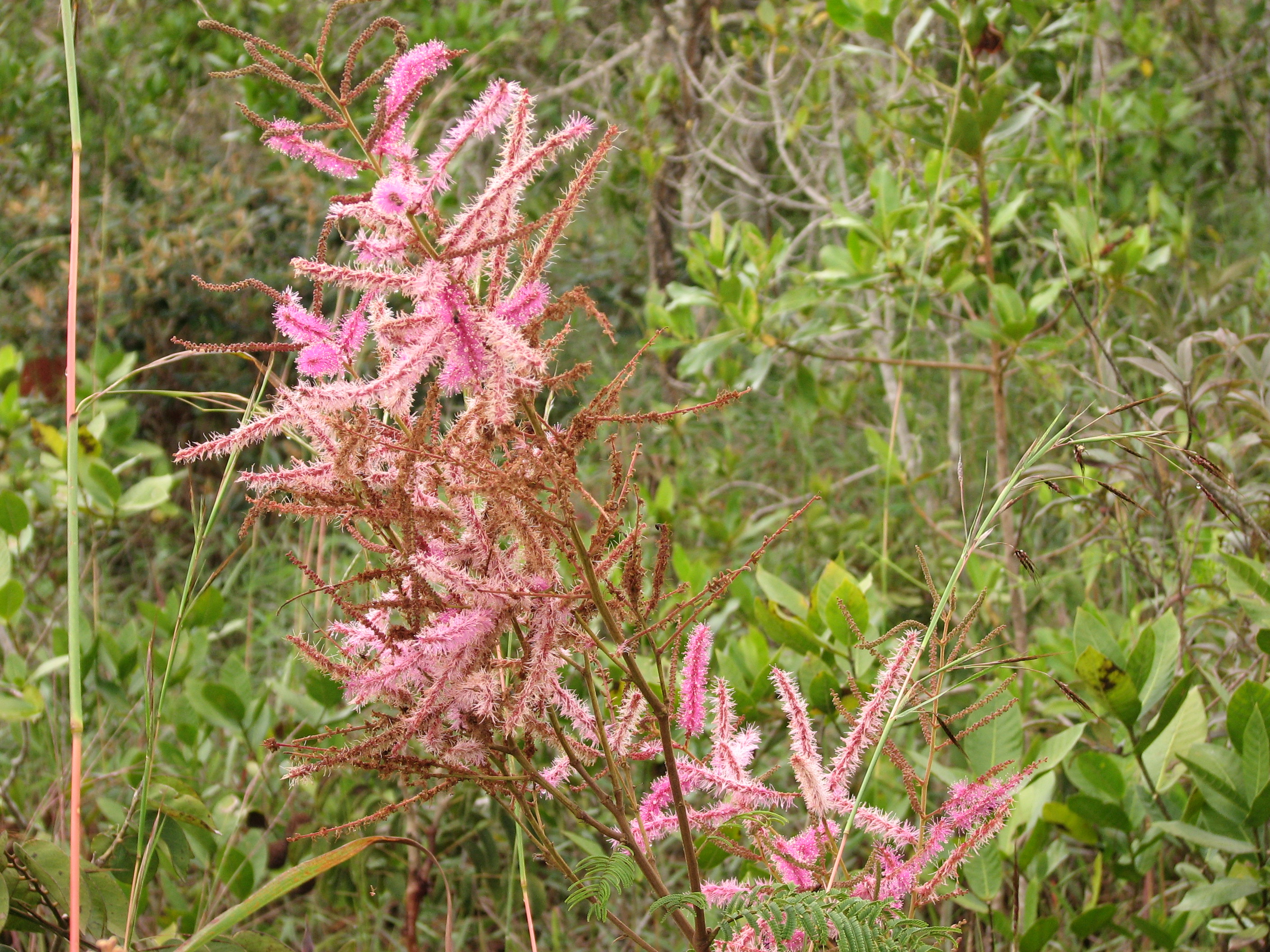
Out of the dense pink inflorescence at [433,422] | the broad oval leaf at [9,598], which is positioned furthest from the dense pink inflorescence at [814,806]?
the broad oval leaf at [9,598]

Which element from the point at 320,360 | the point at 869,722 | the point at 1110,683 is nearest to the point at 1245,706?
the point at 1110,683

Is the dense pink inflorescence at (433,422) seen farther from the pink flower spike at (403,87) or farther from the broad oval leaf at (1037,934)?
the broad oval leaf at (1037,934)

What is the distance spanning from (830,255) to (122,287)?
238 centimetres

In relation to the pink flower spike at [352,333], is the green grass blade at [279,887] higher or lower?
lower

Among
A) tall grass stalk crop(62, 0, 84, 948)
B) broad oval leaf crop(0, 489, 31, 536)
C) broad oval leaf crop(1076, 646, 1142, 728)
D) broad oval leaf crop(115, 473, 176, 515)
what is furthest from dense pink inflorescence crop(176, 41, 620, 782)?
broad oval leaf crop(115, 473, 176, 515)

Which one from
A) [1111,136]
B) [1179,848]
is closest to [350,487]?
[1179,848]

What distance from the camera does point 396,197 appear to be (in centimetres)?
55

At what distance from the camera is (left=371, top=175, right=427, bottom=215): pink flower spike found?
1.76ft

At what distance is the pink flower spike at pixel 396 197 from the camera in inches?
21.1

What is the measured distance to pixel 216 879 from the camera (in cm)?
117

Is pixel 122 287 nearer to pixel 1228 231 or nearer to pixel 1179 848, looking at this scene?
pixel 1179 848

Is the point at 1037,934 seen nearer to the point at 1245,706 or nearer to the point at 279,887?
the point at 1245,706

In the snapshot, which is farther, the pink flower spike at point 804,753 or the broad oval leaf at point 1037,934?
the broad oval leaf at point 1037,934

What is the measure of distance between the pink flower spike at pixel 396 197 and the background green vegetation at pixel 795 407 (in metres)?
0.31
